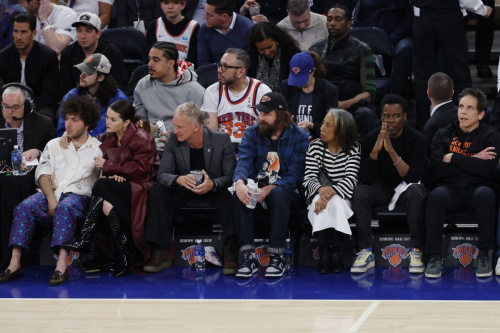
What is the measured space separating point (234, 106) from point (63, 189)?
164 centimetres

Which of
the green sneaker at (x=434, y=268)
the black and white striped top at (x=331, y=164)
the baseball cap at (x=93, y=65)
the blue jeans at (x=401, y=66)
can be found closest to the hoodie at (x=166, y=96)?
the baseball cap at (x=93, y=65)

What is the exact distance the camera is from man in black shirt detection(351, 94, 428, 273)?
23.6 feet

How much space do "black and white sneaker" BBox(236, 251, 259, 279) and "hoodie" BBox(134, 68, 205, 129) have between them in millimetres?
1527

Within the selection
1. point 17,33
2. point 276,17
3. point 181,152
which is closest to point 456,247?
point 181,152

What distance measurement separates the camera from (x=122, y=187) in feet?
23.9

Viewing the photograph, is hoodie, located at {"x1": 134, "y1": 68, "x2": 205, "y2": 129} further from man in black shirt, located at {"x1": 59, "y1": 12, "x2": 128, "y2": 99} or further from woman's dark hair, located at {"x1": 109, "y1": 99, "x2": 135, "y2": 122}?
woman's dark hair, located at {"x1": 109, "y1": 99, "x2": 135, "y2": 122}

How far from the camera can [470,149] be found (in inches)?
287

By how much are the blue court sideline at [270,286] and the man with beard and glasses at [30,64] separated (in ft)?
6.95

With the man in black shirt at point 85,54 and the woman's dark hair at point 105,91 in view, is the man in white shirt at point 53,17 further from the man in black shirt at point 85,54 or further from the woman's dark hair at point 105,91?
the woman's dark hair at point 105,91

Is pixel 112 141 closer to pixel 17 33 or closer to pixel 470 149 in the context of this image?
pixel 17 33

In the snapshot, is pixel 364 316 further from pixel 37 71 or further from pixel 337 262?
pixel 37 71

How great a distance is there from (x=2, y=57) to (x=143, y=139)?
224cm

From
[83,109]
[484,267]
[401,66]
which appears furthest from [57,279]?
[401,66]

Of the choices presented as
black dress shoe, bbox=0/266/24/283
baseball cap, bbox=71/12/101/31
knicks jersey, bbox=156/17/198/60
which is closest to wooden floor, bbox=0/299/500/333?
black dress shoe, bbox=0/266/24/283
